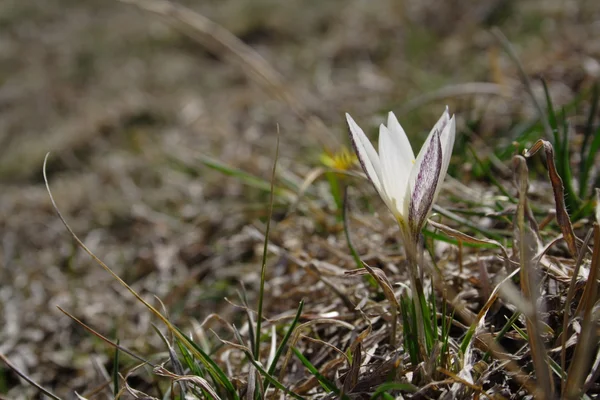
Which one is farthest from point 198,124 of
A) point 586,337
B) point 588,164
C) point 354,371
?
point 586,337

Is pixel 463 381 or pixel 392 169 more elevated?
pixel 392 169

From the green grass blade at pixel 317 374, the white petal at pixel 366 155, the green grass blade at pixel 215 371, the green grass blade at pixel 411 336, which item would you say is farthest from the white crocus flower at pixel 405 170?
the green grass blade at pixel 215 371

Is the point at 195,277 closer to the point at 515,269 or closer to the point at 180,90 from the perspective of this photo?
the point at 515,269

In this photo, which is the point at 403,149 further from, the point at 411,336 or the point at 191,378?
the point at 191,378

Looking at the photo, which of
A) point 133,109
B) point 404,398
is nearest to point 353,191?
point 404,398

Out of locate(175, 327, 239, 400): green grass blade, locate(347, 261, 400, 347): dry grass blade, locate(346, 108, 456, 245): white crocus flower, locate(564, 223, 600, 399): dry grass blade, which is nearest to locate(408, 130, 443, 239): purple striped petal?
locate(346, 108, 456, 245): white crocus flower

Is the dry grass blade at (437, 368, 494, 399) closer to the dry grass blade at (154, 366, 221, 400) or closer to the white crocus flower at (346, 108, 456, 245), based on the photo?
the white crocus flower at (346, 108, 456, 245)
